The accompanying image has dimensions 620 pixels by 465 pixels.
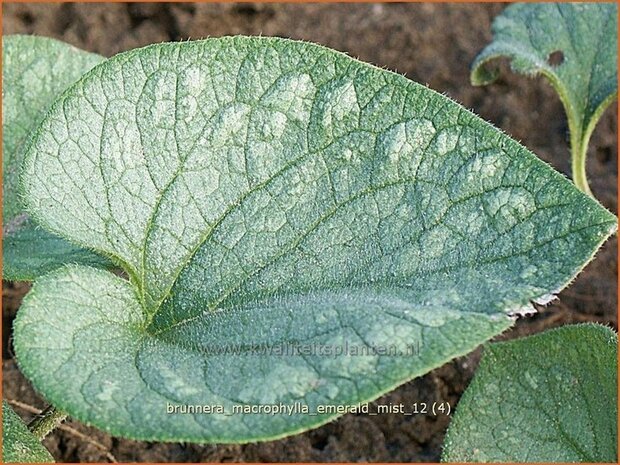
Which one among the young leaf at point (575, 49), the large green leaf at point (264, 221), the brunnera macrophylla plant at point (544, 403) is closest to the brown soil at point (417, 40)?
the young leaf at point (575, 49)

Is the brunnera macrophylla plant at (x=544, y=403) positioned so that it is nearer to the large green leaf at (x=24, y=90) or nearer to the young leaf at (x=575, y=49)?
the young leaf at (x=575, y=49)

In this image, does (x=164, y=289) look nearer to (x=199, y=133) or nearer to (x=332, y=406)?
(x=199, y=133)

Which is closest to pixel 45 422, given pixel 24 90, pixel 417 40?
pixel 24 90

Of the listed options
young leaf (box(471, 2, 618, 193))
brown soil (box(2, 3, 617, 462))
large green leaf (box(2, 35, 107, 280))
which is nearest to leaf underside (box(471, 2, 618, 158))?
young leaf (box(471, 2, 618, 193))

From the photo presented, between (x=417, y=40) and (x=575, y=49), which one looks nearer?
(x=575, y=49)

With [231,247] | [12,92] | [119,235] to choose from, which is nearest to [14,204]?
[12,92]

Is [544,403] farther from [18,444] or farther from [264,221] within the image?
[18,444]
